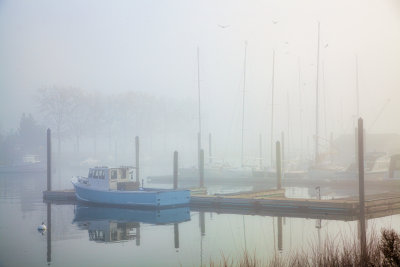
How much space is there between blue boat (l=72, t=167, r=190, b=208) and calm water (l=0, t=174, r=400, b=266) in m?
0.84

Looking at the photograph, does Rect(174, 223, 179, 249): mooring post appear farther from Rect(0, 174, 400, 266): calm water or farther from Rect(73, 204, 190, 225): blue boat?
Rect(73, 204, 190, 225): blue boat

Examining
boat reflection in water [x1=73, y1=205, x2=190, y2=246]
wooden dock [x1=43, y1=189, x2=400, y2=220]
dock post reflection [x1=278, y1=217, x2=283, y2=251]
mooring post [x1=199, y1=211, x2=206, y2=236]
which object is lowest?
boat reflection in water [x1=73, y1=205, x2=190, y2=246]

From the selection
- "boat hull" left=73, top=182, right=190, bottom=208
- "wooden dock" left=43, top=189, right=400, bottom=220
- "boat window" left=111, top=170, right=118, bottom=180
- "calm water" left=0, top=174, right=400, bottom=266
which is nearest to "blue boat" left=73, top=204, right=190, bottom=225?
"calm water" left=0, top=174, right=400, bottom=266

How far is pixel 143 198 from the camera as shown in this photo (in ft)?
123

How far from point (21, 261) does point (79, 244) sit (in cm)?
382

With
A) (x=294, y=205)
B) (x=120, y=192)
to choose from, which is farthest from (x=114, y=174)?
(x=294, y=205)

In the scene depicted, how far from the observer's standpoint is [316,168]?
6638 centimetres

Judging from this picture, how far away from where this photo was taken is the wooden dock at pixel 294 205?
31.6m

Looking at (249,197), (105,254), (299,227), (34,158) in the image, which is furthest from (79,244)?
(34,158)

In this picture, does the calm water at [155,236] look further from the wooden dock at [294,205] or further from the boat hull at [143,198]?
the wooden dock at [294,205]

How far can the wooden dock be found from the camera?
104 ft

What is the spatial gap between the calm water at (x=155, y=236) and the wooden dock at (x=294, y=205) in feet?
5.39

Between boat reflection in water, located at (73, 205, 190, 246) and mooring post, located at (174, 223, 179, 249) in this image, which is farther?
boat reflection in water, located at (73, 205, 190, 246)

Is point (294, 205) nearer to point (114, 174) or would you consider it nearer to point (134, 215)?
point (134, 215)
